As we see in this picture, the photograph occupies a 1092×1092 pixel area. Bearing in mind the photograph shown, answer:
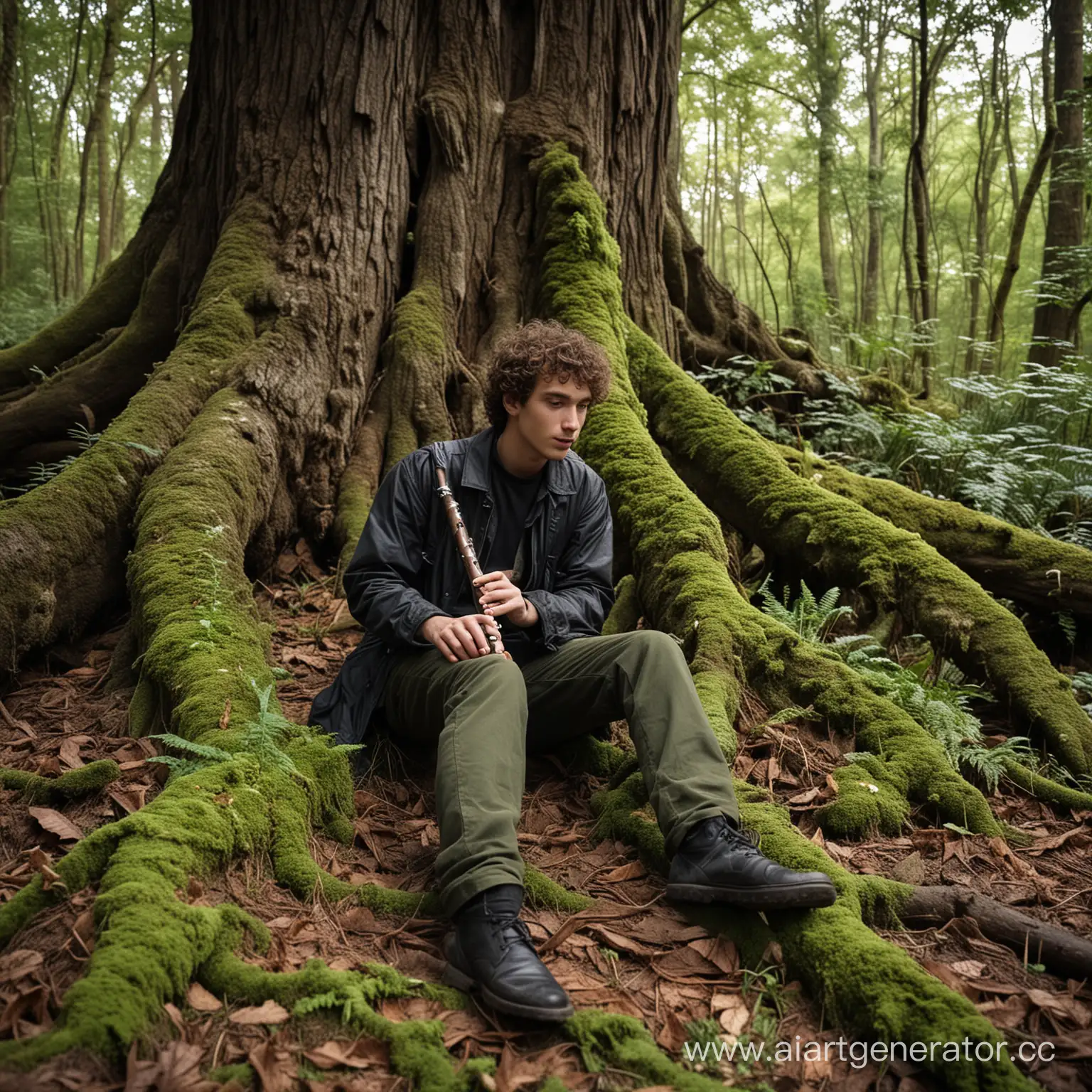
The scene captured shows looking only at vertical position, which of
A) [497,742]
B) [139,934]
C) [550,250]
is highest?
[550,250]

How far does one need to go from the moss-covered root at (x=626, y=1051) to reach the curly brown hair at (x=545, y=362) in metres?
2.29

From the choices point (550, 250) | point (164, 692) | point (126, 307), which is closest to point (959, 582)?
point (550, 250)

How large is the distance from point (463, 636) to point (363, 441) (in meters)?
2.82

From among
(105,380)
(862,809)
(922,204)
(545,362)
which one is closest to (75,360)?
(105,380)

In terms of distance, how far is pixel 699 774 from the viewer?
9.20ft

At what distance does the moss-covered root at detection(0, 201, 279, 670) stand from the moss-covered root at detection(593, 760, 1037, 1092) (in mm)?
2976

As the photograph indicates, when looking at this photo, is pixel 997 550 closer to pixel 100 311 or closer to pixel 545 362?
pixel 545 362

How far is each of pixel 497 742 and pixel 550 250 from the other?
4.29m

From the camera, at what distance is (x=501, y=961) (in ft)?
7.50

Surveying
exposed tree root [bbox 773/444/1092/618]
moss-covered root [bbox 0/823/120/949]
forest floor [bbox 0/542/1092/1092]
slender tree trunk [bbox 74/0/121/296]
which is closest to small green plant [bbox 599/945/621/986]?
forest floor [bbox 0/542/1092/1092]

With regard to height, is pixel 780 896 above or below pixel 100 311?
below

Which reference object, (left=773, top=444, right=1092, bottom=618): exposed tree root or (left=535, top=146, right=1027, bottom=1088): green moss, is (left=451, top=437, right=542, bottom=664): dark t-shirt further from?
(left=773, top=444, right=1092, bottom=618): exposed tree root

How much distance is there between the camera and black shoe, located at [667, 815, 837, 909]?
8.34 feet

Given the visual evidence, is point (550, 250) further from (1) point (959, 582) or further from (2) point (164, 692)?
(2) point (164, 692)
